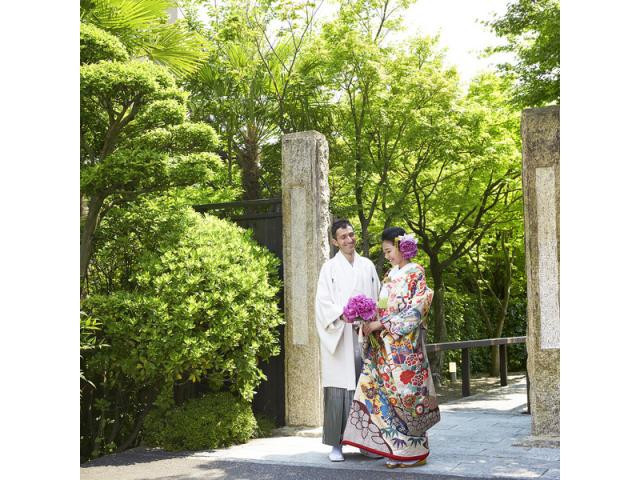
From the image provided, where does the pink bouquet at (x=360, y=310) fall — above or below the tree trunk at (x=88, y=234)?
below

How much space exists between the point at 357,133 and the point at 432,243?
3.98 metres

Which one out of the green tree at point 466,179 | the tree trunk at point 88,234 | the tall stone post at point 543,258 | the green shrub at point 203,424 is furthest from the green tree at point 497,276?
the tree trunk at point 88,234

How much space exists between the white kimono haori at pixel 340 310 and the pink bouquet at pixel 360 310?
0.33 m

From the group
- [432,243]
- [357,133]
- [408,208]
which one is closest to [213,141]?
[357,133]

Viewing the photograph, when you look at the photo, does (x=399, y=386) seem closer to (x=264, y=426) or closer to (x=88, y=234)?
(x=264, y=426)

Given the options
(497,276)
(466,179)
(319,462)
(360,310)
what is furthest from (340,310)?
(497,276)

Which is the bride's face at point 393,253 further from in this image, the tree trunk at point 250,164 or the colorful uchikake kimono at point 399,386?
the tree trunk at point 250,164

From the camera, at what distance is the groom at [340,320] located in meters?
5.56

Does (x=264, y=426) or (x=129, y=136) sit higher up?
(x=129, y=136)

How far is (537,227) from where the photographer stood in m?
5.83

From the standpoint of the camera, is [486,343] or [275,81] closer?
[486,343]

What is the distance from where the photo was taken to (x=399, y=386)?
16.8 feet

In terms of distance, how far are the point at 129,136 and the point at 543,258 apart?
3.79 metres
